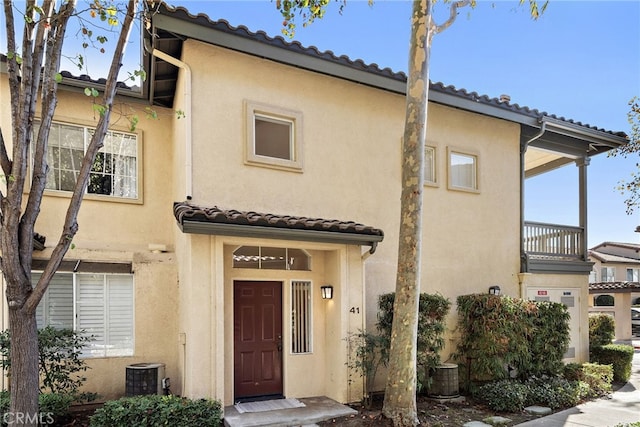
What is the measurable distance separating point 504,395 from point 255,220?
632 cm

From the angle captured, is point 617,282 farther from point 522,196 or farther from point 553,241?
point 522,196

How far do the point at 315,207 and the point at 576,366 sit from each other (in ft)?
25.8

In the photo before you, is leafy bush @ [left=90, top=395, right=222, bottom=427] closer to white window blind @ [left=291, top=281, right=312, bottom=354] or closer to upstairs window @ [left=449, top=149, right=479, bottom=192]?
white window blind @ [left=291, top=281, right=312, bottom=354]

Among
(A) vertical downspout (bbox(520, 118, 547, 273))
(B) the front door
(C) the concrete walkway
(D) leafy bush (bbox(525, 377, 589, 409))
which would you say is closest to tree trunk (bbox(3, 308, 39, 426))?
(B) the front door

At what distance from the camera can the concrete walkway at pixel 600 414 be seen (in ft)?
28.3

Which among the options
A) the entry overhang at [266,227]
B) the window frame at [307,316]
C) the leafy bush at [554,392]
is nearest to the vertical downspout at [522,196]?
the leafy bush at [554,392]

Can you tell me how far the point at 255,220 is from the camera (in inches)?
313

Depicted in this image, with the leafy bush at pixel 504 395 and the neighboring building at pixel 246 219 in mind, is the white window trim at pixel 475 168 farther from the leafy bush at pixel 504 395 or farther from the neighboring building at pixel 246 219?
the leafy bush at pixel 504 395

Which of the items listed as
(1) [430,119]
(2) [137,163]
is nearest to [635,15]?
(1) [430,119]

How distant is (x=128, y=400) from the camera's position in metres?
7.46

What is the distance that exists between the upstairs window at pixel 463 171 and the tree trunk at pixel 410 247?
4389mm

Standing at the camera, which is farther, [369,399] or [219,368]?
[369,399]

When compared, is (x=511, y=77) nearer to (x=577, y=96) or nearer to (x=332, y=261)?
(x=577, y=96)

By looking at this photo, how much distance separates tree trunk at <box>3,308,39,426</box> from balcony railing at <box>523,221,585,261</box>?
12.0 m
